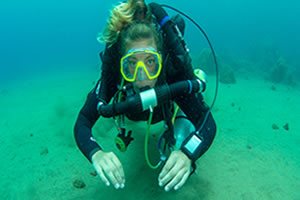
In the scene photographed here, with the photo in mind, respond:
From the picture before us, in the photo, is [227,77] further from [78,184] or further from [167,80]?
[78,184]

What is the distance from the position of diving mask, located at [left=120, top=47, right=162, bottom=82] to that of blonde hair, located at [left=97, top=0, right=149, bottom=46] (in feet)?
1.08

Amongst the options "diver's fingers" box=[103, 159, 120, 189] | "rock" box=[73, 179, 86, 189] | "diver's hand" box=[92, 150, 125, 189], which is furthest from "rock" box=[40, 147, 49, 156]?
"diver's fingers" box=[103, 159, 120, 189]

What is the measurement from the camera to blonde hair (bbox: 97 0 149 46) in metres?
2.78

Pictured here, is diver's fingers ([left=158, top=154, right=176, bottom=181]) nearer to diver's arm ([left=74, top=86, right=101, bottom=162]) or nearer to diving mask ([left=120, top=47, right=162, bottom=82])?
diver's arm ([left=74, top=86, right=101, bottom=162])

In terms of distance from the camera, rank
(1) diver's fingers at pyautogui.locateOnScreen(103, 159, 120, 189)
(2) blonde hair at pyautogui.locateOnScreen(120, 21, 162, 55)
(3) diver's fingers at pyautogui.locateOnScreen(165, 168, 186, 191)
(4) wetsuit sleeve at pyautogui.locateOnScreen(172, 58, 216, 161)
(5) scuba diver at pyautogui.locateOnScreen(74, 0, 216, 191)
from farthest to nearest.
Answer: (4) wetsuit sleeve at pyautogui.locateOnScreen(172, 58, 216, 161), (2) blonde hair at pyautogui.locateOnScreen(120, 21, 162, 55), (5) scuba diver at pyautogui.locateOnScreen(74, 0, 216, 191), (1) diver's fingers at pyautogui.locateOnScreen(103, 159, 120, 189), (3) diver's fingers at pyautogui.locateOnScreen(165, 168, 186, 191)

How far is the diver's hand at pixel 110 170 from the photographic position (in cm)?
215

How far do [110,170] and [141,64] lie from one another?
1.08 m

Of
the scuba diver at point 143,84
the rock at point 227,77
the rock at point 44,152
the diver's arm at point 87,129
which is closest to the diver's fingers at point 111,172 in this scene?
the scuba diver at point 143,84

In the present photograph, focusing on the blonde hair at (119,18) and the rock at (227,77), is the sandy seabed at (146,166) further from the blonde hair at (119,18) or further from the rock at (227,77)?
the rock at (227,77)

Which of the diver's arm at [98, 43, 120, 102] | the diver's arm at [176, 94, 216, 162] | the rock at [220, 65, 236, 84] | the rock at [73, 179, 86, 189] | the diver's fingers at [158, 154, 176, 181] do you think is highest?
the diver's arm at [98, 43, 120, 102]

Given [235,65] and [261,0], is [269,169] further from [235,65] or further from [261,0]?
[261,0]

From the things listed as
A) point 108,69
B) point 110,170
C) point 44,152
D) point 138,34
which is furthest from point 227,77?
point 110,170

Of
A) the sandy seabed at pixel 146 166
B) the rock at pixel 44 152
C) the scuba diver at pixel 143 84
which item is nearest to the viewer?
the scuba diver at pixel 143 84

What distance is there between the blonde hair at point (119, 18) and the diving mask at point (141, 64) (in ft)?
1.08
